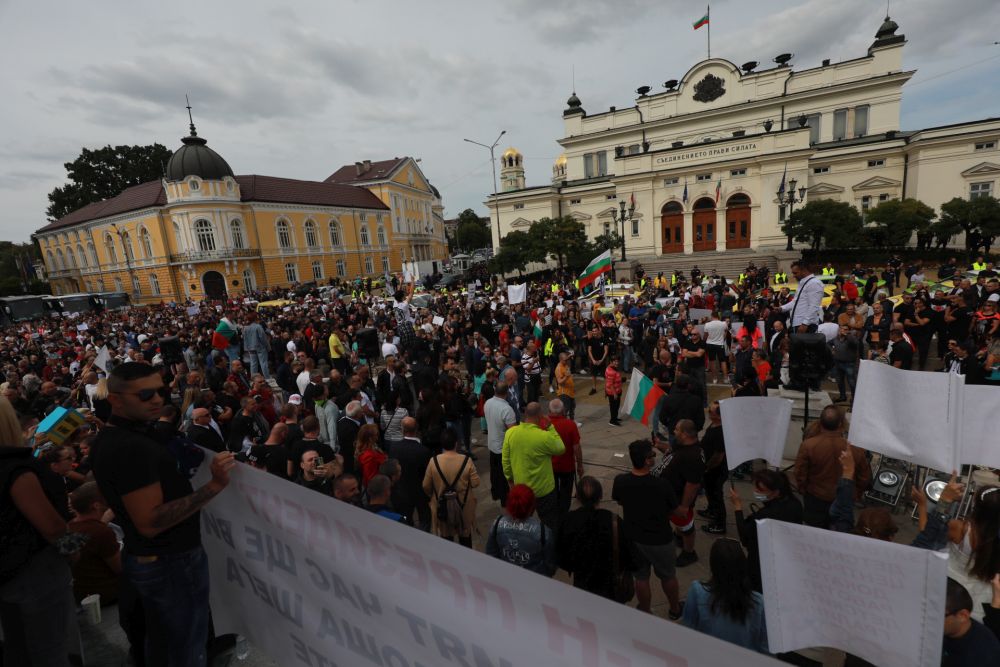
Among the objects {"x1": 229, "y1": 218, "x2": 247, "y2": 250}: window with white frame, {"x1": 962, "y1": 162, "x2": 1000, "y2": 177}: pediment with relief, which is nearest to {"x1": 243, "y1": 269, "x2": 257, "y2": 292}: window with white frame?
{"x1": 229, "y1": 218, "x2": 247, "y2": 250}: window with white frame

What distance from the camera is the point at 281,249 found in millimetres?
51406

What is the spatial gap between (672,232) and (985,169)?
23083 millimetres

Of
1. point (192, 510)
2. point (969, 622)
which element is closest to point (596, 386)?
point (969, 622)

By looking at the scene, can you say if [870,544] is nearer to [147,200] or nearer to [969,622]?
[969,622]

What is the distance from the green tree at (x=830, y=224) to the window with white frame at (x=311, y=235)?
46986mm

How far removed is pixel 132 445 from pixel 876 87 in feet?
195

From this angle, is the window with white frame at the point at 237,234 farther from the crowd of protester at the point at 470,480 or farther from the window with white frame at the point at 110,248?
the crowd of protester at the point at 470,480

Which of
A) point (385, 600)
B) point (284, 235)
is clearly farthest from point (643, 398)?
point (284, 235)

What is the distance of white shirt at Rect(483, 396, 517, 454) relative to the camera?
5.93 meters

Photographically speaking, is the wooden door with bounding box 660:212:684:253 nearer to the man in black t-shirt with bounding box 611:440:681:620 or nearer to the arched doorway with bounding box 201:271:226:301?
the man in black t-shirt with bounding box 611:440:681:620

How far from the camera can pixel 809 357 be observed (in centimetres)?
624

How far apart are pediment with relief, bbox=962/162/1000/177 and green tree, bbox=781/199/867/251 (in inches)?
532

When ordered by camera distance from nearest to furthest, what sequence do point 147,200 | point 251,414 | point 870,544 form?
point 870,544 → point 251,414 → point 147,200

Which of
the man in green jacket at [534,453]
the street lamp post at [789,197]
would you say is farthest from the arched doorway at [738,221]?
the man in green jacket at [534,453]
